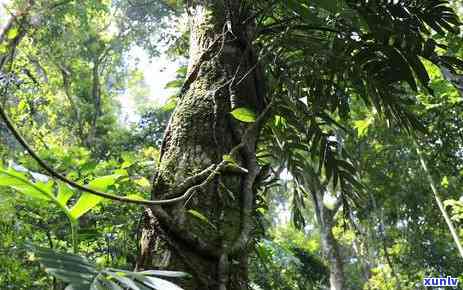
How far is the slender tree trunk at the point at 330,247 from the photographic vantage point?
6.91 m

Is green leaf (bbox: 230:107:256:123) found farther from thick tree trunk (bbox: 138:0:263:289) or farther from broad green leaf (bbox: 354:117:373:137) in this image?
broad green leaf (bbox: 354:117:373:137)

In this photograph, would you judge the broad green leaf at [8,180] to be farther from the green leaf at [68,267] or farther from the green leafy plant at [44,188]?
the green leaf at [68,267]

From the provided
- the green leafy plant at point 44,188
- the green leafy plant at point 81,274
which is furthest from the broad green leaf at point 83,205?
the green leafy plant at point 81,274

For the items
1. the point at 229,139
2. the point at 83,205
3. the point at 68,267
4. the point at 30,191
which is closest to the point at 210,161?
the point at 229,139

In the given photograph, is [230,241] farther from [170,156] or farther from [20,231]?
[20,231]

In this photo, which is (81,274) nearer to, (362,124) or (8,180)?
(8,180)

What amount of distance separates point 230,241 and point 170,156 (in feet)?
0.97

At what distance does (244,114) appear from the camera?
133cm

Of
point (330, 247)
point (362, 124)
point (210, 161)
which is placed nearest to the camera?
point (210, 161)

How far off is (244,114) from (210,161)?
0.60ft

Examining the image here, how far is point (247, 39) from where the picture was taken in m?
1.57

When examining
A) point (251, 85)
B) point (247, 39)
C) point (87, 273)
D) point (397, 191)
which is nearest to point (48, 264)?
point (87, 273)

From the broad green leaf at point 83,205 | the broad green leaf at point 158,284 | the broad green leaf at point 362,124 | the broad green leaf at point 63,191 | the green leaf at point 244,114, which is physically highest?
the broad green leaf at point 362,124

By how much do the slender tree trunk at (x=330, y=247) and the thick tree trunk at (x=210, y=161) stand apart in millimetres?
5499
